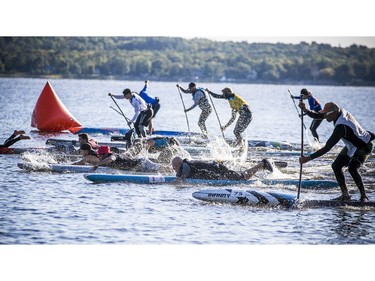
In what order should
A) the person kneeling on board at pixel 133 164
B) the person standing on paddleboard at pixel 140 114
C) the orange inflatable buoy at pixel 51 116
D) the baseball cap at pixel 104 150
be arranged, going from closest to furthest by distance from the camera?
the baseball cap at pixel 104 150, the person kneeling on board at pixel 133 164, the person standing on paddleboard at pixel 140 114, the orange inflatable buoy at pixel 51 116

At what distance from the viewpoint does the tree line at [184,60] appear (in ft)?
53.8

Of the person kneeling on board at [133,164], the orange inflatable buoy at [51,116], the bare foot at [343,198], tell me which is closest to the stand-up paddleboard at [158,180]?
the person kneeling on board at [133,164]

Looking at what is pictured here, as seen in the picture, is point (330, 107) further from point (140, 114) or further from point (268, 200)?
point (140, 114)

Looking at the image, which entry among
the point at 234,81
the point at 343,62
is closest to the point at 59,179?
the point at 343,62

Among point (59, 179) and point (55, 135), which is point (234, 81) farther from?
point (59, 179)

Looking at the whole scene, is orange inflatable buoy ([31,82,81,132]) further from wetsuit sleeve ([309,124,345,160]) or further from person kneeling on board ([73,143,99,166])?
wetsuit sleeve ([309,124,345,160])

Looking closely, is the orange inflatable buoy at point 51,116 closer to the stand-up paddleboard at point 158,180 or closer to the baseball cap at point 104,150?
the baseball cap at point 104,150

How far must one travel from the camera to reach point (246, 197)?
12930mm

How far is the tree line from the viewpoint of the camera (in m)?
16.4

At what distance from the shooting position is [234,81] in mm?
24453

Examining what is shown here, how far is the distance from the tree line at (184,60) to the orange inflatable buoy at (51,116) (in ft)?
5.23

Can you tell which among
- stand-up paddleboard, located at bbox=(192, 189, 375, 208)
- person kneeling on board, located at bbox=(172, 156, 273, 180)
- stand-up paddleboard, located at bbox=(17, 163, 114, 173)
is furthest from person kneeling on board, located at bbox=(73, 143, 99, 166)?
stand-up paddleboard, located at bbox=(192, 189, 375, 208)

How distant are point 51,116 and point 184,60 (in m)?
4.63
